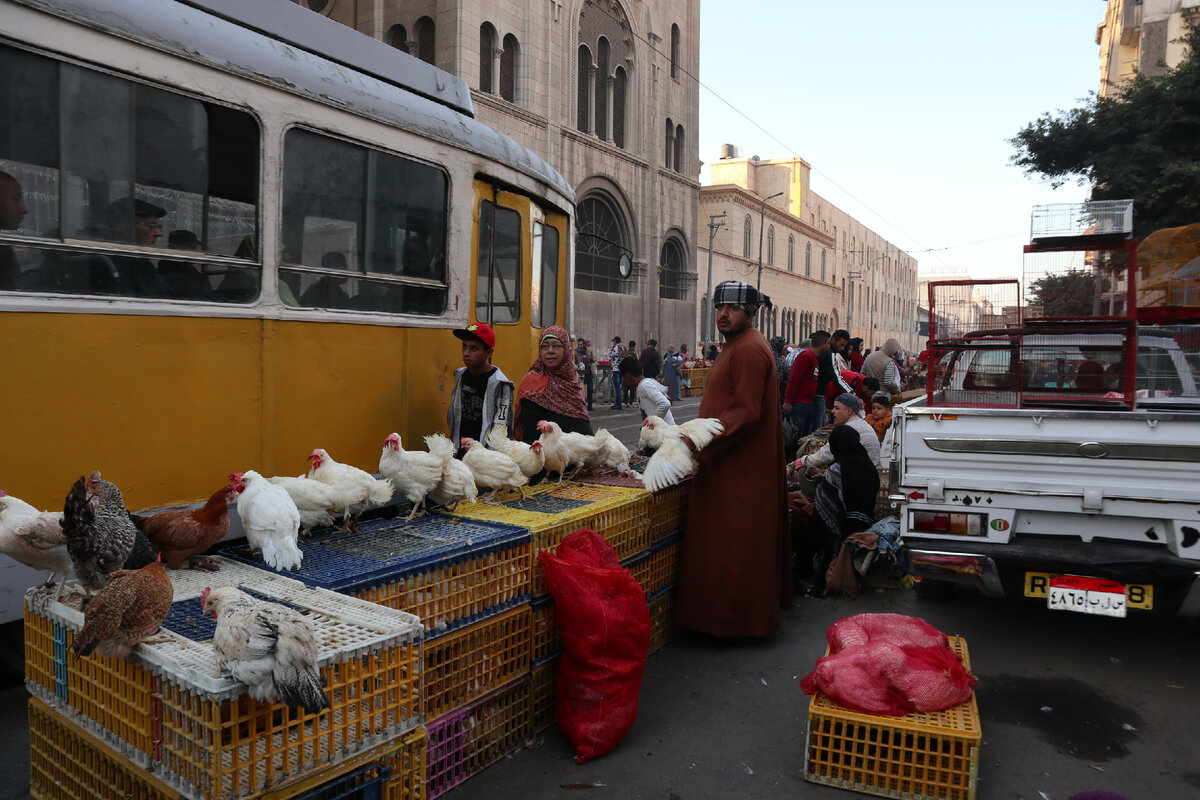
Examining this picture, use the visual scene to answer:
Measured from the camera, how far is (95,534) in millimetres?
2576

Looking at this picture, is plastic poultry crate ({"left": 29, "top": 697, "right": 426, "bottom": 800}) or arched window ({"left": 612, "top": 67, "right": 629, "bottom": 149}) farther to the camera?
arched window ({"left": 612, "top": 67, "right": 629, "bottom": 149})

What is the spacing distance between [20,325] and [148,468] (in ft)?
2.86

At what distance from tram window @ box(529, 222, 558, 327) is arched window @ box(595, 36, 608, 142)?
20363 millimetres

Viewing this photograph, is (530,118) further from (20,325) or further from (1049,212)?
(20,325)

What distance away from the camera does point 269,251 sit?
14.6ft

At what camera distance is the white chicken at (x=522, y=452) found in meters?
4.68

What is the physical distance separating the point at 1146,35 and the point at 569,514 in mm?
30058

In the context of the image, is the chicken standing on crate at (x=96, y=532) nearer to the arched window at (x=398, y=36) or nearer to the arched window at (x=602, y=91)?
the arched window at (x=398, y=36)

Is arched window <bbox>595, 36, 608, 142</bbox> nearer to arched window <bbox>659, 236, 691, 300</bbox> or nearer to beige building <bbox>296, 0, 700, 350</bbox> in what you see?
beige building <bbox>296, 0, 700, 350</bbox>

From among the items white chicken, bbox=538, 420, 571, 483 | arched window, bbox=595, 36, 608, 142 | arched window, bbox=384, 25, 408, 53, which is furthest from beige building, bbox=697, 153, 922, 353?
white chicken, bbox=538, 420, 571, 483

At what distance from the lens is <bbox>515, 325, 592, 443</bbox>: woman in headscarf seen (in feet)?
18.5

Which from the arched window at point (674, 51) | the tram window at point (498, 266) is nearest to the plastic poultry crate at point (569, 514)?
the tram window at point (498, 266)

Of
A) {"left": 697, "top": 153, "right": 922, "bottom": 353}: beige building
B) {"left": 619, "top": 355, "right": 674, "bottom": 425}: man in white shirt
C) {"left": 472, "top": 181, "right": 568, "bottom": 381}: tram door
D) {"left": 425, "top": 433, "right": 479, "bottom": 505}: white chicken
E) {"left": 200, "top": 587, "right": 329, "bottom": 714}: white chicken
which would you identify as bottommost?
{"left": 200, "top": 587, "right": 329, "bottom": 714}: white chicken

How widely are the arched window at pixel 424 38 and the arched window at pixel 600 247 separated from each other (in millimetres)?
Result: 7004
